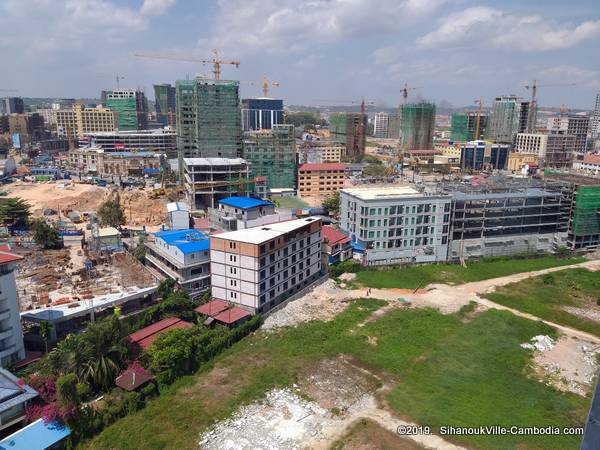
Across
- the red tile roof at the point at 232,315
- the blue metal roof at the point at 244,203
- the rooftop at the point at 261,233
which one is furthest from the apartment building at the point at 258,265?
the blue metal roof at the point at 244,203

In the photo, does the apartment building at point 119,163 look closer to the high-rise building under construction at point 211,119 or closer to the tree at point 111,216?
the high-rise building under construction at point 211,119

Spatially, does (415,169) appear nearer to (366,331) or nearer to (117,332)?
(366,331)

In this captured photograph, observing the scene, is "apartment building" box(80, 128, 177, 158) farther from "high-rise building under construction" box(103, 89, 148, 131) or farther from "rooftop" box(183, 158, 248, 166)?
"rooftop" box(183, 158, 248, 166)

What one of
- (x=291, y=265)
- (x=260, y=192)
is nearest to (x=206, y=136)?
(x=260, y=192)

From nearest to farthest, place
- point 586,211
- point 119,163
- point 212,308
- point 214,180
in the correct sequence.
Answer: point 212,308, point 586,211, point 214,180, point 119,163

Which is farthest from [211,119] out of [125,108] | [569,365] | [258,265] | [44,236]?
[125,108]

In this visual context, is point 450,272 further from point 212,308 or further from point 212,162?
point 212,162
